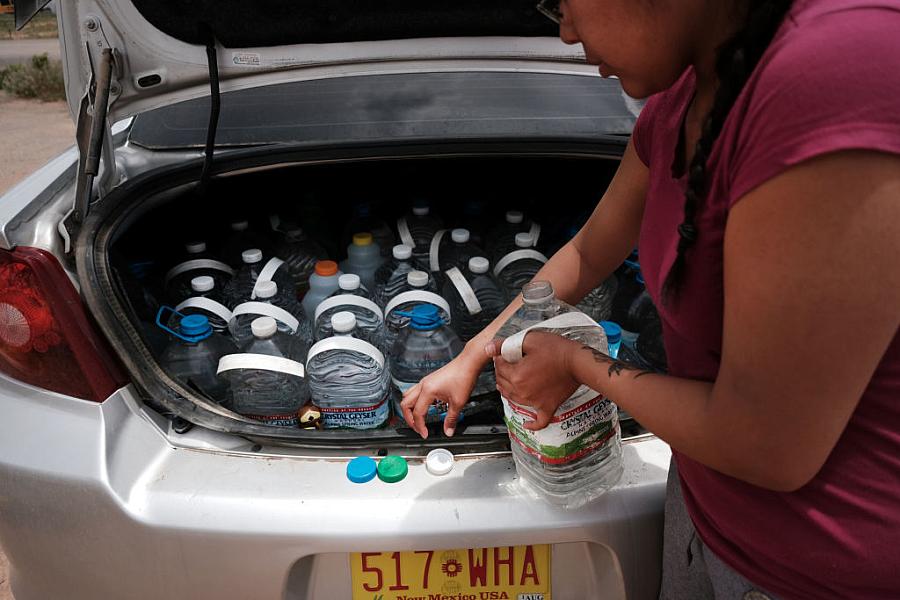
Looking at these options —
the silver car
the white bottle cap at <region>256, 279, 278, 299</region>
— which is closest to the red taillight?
the silver car

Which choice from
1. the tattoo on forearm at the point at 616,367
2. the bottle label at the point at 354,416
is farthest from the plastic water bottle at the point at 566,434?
the bottle label at the point at 354,416

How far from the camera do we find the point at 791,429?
0.75 m

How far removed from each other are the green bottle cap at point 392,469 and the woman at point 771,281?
0.33 m

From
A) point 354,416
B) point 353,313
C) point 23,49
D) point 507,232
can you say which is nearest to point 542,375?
point 354,416

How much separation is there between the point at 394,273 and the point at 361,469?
1025mm

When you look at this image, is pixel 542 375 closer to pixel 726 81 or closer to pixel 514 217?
pixel 726 81

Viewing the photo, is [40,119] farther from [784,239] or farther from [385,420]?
[784,239]

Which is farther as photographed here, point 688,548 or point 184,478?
point 184,478

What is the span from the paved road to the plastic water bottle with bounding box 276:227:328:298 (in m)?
13.9

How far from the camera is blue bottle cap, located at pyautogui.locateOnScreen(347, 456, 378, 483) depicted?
4.24 ft

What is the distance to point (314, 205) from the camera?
101 inches

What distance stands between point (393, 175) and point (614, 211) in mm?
1382

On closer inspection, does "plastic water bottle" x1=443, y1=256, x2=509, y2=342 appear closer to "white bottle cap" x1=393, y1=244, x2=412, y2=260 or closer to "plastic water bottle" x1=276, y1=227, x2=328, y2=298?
"white bottle cap" x1=393, y1=244, x2=412, y2=260

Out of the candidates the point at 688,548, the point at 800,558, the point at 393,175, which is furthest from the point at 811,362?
the point at 393,175
